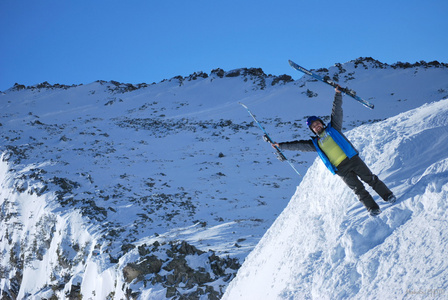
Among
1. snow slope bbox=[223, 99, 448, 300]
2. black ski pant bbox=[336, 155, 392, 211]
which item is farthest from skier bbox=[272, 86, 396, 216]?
snow slope bbox=[223, 99, 448, 300]

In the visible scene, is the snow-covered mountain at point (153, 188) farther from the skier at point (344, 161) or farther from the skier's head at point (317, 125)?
the skier's head at point (317, 125)

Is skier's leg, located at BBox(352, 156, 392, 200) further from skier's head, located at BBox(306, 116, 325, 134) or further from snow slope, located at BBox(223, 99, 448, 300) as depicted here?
skier's head, located at BBox(306, 116, 325, 134)

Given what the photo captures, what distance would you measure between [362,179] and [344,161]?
0.36 metres

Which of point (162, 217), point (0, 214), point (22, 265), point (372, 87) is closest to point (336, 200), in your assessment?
point (162, 217)

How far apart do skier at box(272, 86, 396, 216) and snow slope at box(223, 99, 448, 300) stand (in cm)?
22

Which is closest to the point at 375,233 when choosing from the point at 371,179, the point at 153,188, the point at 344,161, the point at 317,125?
the point at 371,179

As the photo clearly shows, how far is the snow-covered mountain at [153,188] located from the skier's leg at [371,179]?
25 cm

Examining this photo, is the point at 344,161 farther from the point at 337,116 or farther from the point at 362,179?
the point at 337,116

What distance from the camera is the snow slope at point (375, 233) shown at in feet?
11.5

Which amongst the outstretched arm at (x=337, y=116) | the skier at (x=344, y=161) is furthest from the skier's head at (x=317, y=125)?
the outstretched arm at (x=337, y=116)

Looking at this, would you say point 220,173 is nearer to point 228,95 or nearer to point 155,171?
point 155,171

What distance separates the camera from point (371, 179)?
178 inches

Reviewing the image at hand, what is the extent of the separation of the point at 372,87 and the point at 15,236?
4976 cm

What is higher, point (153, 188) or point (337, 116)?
point (153, 188)
